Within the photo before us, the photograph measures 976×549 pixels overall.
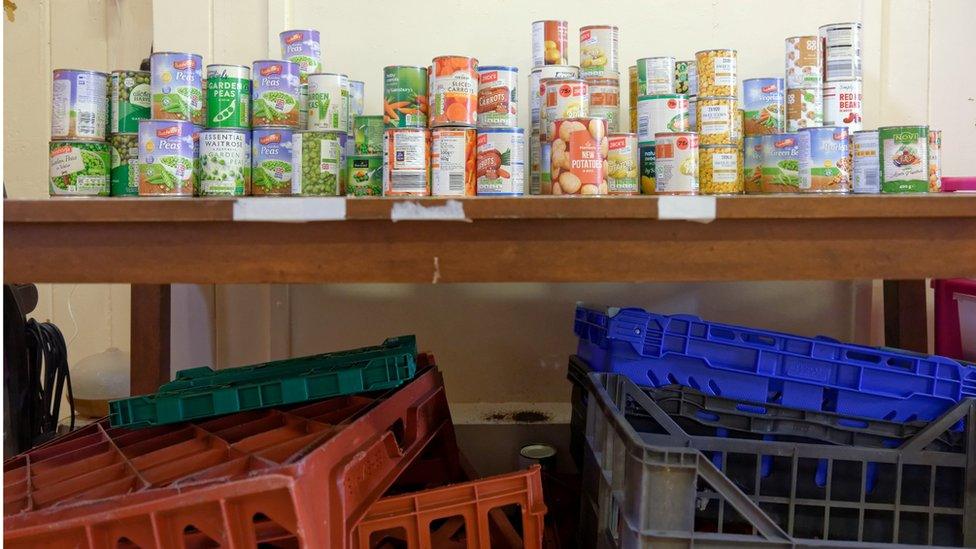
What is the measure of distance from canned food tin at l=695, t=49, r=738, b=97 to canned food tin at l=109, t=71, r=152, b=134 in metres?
1.04

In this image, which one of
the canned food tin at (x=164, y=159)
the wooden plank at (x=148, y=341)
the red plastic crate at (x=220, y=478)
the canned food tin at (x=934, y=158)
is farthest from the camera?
the wooden plank at (x=148, y=341)

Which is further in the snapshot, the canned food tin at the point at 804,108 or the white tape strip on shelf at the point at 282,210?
the canned food tin at the point at 804,108

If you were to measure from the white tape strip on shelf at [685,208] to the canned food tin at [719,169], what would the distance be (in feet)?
1.60

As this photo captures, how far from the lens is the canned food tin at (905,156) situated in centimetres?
148

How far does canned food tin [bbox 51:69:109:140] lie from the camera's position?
4.53ft

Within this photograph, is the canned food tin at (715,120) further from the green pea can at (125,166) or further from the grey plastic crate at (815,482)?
the green pea can at (125,166)

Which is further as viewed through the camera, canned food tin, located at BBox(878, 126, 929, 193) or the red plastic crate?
canned food tin, located at BBox(878, 126, 929, 193)

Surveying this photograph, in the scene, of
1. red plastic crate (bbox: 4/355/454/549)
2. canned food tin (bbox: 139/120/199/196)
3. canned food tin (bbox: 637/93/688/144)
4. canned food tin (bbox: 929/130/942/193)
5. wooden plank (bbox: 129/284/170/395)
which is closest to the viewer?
red plastic crate (bbox: 4/355/454/549)

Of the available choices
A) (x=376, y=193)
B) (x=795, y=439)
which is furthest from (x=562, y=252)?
(x=795, y=439)

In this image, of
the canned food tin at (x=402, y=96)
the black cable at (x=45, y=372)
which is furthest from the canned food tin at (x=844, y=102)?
the black cable at (x=45, y=372)

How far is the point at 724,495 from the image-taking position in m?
1.18

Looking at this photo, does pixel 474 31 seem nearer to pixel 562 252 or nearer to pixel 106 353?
pixel 562 252

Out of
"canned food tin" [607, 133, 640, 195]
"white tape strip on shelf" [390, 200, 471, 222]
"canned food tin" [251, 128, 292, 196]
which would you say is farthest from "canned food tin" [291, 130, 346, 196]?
"canned food tin" [607, 133, 640, 195]

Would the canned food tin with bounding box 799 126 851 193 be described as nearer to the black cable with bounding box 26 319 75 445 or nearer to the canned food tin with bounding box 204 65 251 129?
the canned food tin with bounding box 204 65 251 129
